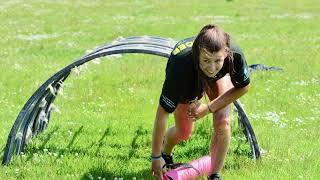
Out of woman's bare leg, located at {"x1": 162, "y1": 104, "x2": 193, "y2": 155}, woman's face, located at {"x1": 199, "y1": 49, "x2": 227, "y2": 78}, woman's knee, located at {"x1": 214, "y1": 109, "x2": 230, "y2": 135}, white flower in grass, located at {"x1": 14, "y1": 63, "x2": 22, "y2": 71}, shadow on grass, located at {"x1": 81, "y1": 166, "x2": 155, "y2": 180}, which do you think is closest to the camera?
woman's face, located at {"x1": 199, "y1": 49, "x2": 227, "y2": 78}

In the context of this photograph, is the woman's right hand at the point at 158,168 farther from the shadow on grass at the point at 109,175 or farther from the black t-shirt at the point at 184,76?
the black t-shirt at the point at 184,76

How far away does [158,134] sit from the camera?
6340 millimetres

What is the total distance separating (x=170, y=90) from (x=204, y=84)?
0.55 m

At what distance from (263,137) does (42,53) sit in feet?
37.6

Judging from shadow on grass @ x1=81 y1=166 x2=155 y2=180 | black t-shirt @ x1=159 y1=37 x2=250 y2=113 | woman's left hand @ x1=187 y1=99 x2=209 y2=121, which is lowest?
shadow on grass @ x1=81 y1=166 x2=155 y2=180

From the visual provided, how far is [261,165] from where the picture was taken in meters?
7.55

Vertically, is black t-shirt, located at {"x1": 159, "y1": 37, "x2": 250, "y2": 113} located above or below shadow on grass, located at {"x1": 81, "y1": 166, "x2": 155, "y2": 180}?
above

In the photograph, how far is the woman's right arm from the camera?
6.27 meters

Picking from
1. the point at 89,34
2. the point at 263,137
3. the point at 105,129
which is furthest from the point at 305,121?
the point at 89,34

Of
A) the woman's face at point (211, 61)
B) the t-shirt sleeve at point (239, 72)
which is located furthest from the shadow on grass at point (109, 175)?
the woman's face at point (211, 61)

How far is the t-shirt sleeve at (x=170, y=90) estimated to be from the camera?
6031mm

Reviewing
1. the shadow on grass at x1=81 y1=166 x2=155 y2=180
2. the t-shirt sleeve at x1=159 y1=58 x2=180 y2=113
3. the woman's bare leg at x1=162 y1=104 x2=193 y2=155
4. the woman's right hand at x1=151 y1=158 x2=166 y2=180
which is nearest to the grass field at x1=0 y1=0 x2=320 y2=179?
the shadow on grass at x1=81 y1=166 x2=155 y2=180

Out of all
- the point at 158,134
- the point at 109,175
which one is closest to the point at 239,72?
the point at 158,134

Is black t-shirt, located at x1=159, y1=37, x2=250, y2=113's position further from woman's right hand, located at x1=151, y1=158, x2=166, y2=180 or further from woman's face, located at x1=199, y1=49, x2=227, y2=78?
→ woman's right hand, located at x1=151, y1=158, x2=166, y2=180
